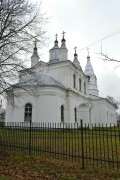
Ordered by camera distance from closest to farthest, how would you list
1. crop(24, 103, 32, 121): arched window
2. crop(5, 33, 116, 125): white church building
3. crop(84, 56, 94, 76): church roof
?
1. crop(5, 33, 116, 125): white church building
2. crop(24, 103, 32, 121): arched window
3. crop(84, 56, 94, 76): church roof

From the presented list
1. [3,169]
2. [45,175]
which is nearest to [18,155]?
[3,169]

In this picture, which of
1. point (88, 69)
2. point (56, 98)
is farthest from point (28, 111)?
point (88, 69)

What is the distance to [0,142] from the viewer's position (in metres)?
11.1

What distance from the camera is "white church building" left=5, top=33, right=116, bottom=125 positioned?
23812mm

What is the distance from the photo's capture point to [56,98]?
24.5 meters

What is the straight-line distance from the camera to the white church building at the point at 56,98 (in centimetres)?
2381

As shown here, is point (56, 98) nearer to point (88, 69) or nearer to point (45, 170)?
point (45, 170)

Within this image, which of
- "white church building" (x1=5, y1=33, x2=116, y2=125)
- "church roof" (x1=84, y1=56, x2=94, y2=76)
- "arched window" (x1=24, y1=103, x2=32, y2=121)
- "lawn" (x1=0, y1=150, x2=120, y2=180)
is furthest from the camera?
"church roof" (x1=84, y1=56, x2=94, y2=76)

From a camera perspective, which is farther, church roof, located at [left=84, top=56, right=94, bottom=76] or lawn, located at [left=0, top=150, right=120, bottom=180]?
church roof, located at [left=84, top=56, right=94, bottom=76]

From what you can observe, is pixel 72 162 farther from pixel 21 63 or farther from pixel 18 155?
pixel 21 63

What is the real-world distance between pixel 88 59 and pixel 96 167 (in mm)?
42279

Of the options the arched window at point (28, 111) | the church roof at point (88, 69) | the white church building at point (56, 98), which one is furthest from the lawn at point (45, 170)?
the church roof at point (88, 69)

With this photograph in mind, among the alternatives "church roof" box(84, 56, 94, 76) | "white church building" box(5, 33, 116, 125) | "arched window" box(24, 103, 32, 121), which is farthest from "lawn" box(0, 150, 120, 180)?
"church roof" box(84, 56, 94, 76)

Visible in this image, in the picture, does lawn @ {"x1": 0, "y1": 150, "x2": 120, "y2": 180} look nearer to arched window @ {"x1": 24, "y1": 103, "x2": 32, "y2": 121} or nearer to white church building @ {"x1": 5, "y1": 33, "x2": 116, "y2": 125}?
white church building @ {"x1": 5, "y1": 33, "x2": 116, "y2": 125}
